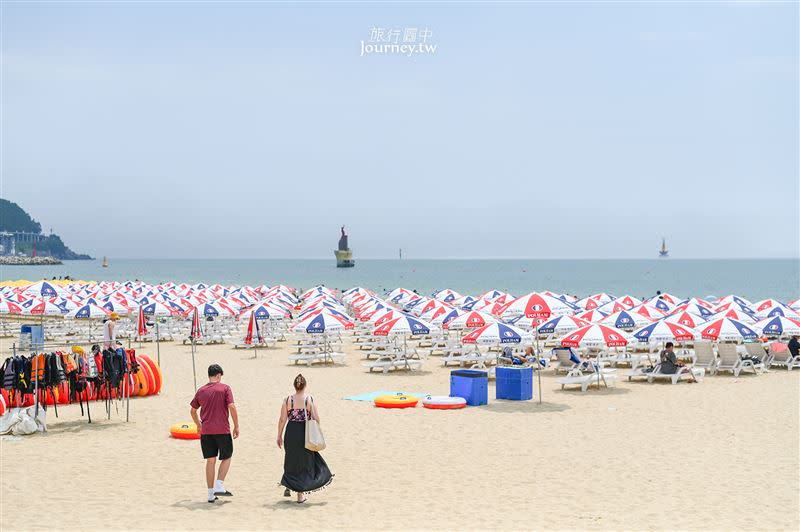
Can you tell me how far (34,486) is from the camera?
833 centimetres

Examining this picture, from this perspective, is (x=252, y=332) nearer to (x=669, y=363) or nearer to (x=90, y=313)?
(x=90, y=313)

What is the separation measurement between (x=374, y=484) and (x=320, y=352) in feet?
46.9

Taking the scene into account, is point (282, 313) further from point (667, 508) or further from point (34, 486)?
point (667, 508)

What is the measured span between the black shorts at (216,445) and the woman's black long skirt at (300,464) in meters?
0.64

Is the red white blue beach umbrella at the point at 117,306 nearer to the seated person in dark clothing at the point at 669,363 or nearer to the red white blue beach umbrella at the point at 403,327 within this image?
the red white blue beach umbrella at the point at 403,327

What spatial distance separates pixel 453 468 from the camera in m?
9.27

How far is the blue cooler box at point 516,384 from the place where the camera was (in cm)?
1439

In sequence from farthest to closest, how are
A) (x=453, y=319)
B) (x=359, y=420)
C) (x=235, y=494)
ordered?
(x=453, y=319)
(x=359, y=420)
(x=235, y=494)

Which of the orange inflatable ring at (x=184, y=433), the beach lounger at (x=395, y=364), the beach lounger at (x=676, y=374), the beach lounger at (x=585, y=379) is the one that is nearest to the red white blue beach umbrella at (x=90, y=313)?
the beach lounger at (x=395, y=364)

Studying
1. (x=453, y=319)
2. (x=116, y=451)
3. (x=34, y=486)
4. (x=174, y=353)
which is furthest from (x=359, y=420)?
(x=174, y=353)

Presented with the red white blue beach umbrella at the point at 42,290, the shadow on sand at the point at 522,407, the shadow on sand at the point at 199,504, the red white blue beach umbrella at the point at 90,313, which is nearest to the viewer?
the shadow on sand at the point at 199,504

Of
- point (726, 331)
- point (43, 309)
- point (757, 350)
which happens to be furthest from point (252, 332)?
point (757, 350)

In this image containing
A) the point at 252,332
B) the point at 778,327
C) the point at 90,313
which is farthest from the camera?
the point at 252,332

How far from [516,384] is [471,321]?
5124 mm
